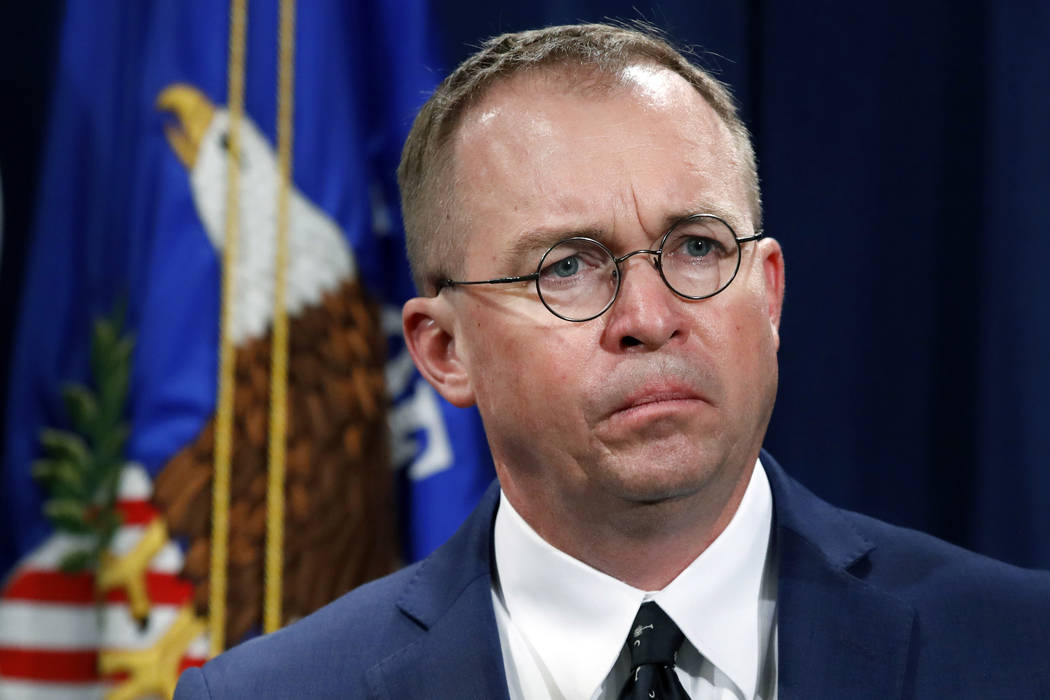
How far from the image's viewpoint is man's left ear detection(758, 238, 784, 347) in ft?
5.42

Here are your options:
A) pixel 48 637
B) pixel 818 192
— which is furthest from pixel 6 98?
pixel 818 192

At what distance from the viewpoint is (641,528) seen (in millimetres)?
1553

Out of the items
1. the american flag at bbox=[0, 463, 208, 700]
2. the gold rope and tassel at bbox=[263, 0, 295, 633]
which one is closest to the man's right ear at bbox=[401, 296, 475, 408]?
the gold rope and tassel at bbox=[263, 0, 295, 633]

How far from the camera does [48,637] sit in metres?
2.57

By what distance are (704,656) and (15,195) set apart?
2093 millimetres

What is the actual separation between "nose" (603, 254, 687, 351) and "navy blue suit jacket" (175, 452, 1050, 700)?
37 cm

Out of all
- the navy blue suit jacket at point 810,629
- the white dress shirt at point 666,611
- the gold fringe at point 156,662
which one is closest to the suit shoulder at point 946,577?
the navy blue suit jacket at point 810,629

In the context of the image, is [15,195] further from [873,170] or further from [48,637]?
[873,170]

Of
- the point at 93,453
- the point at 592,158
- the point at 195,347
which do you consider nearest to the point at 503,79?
the point at 592,158

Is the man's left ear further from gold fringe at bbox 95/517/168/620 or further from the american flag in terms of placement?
the american flag

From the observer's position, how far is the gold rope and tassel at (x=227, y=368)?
2381mm

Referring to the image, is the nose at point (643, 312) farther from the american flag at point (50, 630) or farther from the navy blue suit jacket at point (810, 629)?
the american flag at point (50, 630)

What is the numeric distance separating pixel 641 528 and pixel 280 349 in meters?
1.12

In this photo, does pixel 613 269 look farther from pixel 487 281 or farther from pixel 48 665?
pixel 48 665
